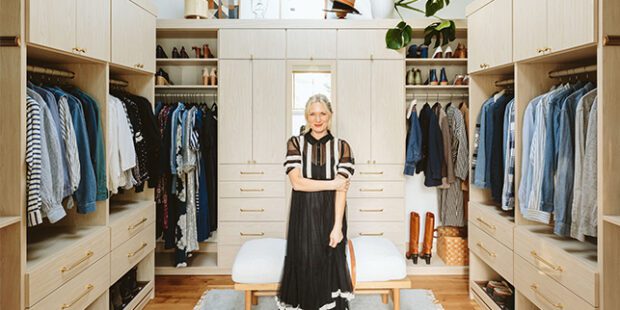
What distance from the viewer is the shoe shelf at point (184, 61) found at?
12.4 feet

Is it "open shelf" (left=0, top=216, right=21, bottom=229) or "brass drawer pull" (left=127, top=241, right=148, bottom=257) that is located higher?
"open shelf" (left=0, top=216, right=21, bottom=229)

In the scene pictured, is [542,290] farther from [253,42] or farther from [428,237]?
[253,42]

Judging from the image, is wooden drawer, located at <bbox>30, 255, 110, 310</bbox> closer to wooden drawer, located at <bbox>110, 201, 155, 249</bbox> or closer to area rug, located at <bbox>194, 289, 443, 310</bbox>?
wooden drawer, located at <bbox>110, 201, 155, 249</bbox>

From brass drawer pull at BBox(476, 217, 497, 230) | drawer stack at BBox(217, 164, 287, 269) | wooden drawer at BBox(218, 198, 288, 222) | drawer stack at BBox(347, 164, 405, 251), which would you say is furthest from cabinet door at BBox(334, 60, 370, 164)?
brass drawer pull at BBox(476, 217, 497, 230)

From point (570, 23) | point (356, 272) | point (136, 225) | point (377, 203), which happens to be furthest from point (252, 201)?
point (570, 23)

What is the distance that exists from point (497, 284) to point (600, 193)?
1.54 meters

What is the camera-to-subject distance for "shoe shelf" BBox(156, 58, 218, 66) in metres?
3.77

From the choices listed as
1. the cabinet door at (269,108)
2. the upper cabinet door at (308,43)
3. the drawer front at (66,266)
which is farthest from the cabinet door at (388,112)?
the drawer front at (66,266)

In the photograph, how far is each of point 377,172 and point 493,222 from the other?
1.11 metres

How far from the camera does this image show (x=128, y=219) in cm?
291

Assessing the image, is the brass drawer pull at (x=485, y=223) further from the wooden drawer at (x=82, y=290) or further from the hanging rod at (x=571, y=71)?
the wooden drawer at (x=82, y=290)

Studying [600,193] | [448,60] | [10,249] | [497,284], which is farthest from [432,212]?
[10,249]

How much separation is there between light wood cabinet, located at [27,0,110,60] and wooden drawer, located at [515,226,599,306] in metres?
2.78

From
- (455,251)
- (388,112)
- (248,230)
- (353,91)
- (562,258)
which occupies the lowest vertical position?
(455,251)
